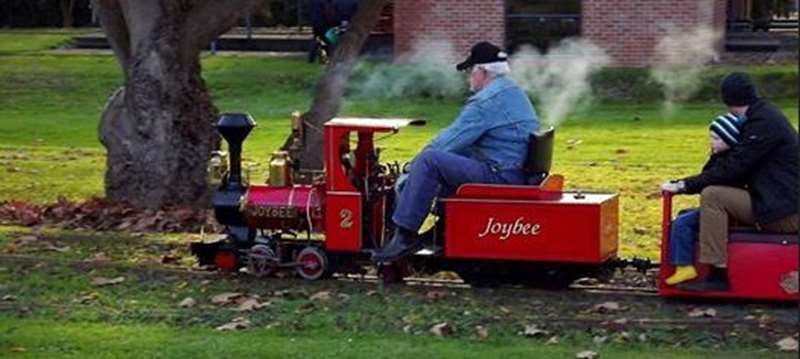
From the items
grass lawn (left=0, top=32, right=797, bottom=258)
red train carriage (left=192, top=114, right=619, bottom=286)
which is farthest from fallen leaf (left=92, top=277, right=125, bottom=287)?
grass lawn (left=0, top=32, right=797, bottom=258)

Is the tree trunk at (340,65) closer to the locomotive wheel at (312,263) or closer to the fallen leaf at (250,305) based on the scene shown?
the locomotive wheel at (312,263)

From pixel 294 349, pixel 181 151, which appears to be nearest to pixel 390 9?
pixel 181 151

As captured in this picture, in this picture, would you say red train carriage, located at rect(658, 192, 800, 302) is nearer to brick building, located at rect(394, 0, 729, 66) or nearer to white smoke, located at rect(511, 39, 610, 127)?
white smoke, located at rect(511, 39, 610, 127)

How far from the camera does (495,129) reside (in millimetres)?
10344

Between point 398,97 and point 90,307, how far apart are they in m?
17.2

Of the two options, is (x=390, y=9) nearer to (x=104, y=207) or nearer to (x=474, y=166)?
(x=104, y=207)

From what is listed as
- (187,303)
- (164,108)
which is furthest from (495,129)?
(164,108)

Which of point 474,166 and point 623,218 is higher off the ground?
point 474,166

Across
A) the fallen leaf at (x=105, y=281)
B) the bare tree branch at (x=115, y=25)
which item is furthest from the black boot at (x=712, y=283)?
the bare tree branch at (x=115, y=25)

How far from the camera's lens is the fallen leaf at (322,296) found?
10.0 m

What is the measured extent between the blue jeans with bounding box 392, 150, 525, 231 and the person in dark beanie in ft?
4.43

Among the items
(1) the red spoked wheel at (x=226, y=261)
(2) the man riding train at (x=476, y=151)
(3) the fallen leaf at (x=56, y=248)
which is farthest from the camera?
(3) the fallen leaf at (x=56, y=248)

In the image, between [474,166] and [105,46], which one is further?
[105,46]

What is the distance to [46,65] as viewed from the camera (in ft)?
109
